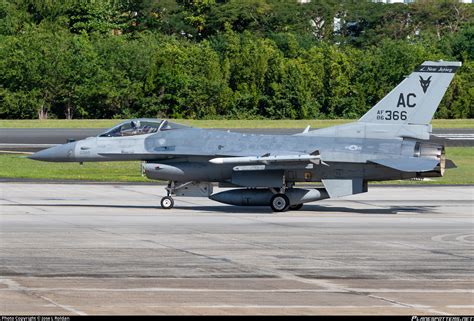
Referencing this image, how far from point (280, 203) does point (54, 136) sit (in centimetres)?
3247

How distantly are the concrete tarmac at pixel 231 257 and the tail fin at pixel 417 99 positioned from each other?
2541 mm

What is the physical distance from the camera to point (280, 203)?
85.2ft

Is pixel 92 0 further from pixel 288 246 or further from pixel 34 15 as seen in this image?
pixel 288 246

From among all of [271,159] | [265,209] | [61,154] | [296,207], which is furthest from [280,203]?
[61,154]

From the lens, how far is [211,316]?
1239 cm

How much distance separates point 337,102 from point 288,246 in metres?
56.2

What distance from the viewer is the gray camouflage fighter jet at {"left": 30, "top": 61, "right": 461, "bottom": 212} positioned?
25.8 metres

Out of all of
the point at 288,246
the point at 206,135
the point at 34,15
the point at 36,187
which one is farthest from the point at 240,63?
the point at 288,246

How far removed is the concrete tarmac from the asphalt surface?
2146 cm

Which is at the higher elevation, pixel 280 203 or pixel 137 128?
pixel 137 128

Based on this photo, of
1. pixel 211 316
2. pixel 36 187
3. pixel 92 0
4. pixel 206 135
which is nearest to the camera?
pixel 211 316

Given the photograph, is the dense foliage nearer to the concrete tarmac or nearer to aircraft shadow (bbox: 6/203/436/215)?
the concrete tarmac

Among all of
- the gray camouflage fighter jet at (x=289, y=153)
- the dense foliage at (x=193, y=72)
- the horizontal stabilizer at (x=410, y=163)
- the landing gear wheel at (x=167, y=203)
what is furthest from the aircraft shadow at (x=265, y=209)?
the dense foliage at (x=193, y=72)

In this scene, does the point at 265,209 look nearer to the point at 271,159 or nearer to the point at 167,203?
the point at 271,159
